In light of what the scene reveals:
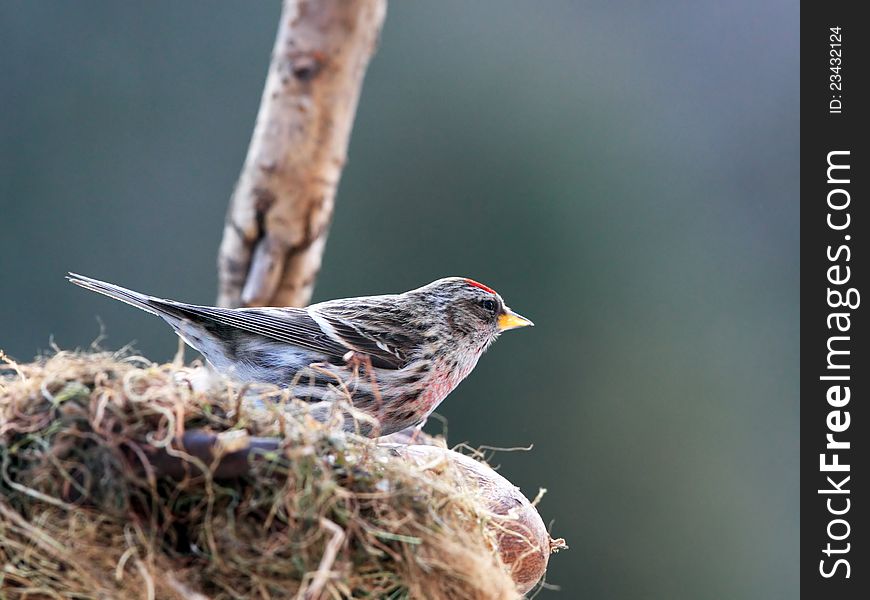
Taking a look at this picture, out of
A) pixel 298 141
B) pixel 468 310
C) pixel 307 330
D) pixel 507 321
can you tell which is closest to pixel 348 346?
pixel 307 330

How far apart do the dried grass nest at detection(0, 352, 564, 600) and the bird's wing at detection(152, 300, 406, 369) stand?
0.71 m

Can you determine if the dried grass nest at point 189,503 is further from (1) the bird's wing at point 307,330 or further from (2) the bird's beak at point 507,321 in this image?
(2) the bird's beak at point 507,321

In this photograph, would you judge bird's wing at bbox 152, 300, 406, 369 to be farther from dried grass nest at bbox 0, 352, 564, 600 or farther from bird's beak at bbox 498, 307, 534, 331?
dried grass nest at bbox 0, 352, 564, 600

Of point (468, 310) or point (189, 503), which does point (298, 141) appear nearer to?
point (468, 310)

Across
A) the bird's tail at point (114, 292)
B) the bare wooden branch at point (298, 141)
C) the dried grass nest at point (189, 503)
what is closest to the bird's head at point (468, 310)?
the bare wooden branch at point (298, 141)

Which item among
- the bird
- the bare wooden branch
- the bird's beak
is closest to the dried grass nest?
the bird

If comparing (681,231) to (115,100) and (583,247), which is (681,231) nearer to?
(583,247)

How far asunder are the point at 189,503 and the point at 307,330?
910 mm

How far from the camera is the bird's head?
2334 millimetres

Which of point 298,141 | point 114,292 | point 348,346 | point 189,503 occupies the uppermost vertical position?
point 298,141

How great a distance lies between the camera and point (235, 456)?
125 cm

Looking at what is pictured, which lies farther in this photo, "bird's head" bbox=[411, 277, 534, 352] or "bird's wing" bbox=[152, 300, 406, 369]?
"bird's head" bbox=[411, 277, 534, 352]

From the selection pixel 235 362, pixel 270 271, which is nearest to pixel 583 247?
pixel 270 271

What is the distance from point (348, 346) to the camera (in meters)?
2.12
